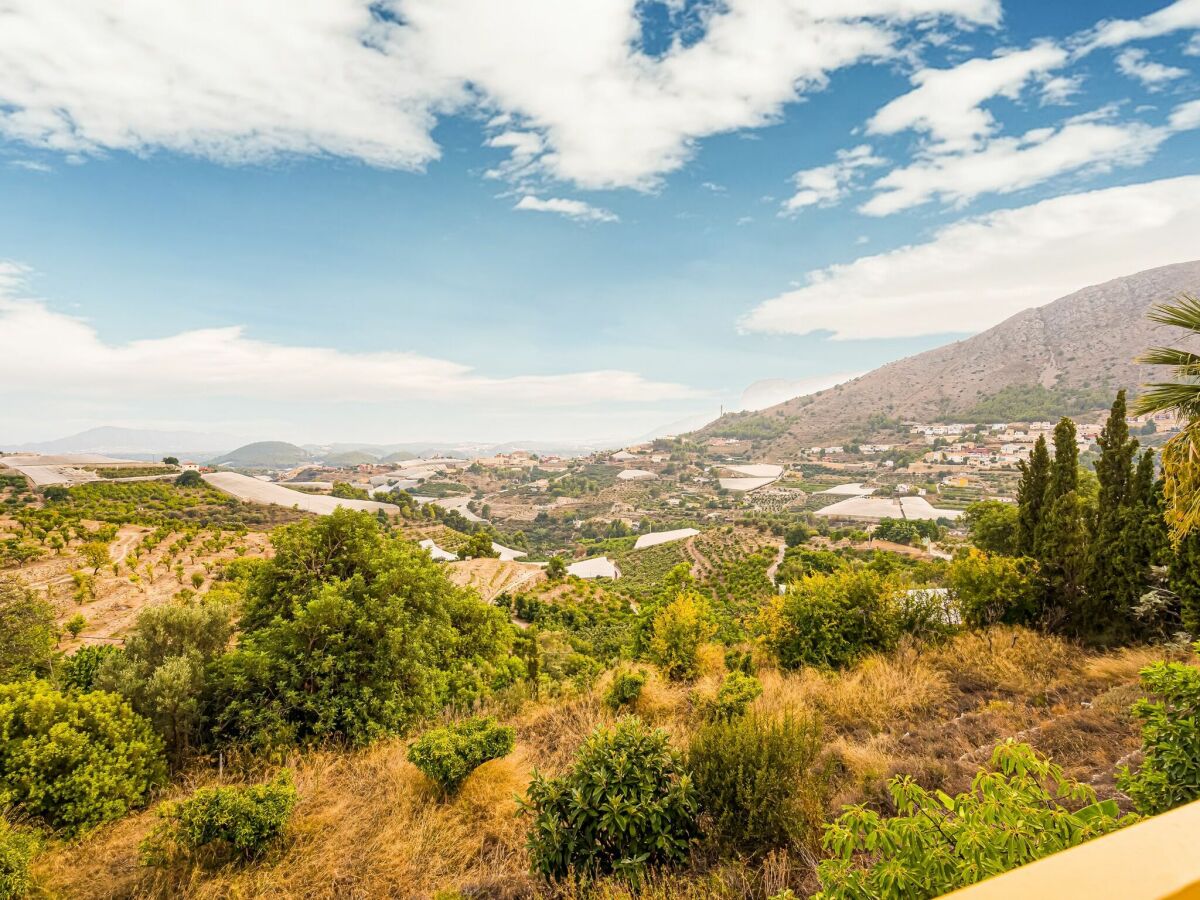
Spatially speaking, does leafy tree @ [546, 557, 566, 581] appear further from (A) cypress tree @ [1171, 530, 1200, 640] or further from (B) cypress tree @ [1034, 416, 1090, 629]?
(A) cypress tree @ [1171, 530, 1200, 640]

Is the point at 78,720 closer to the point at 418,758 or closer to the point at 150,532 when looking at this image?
the point at 418,758

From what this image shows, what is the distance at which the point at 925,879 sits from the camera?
170 cm

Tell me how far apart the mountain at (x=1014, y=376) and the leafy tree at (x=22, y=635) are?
450ft

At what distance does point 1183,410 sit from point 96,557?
28326 mm

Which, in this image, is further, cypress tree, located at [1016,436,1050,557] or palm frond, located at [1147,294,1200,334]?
cypress tree, located at [1016,436,1050,557]

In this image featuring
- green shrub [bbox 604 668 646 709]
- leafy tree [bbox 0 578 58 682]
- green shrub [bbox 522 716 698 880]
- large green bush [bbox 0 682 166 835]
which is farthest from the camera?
leafy tree [bbox 0 578 58 682]

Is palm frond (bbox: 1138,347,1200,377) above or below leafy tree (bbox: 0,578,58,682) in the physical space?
above

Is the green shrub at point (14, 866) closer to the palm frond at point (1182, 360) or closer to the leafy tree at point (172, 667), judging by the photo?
the leafy tree at point (172, 667)

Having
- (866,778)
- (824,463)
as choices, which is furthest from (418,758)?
(824,463)

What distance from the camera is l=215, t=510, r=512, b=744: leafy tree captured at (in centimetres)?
634

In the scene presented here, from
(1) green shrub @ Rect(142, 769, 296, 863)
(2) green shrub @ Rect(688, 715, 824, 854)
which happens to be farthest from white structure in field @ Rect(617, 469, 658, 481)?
(1) green shrub @ Rect(142, 769, 296, 863)

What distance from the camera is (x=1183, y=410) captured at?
4.99 m

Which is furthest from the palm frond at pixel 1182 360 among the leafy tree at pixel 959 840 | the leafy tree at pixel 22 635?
the leafy tree at pixel 22 635

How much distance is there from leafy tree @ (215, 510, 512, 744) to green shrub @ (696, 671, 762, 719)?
13.2ft
